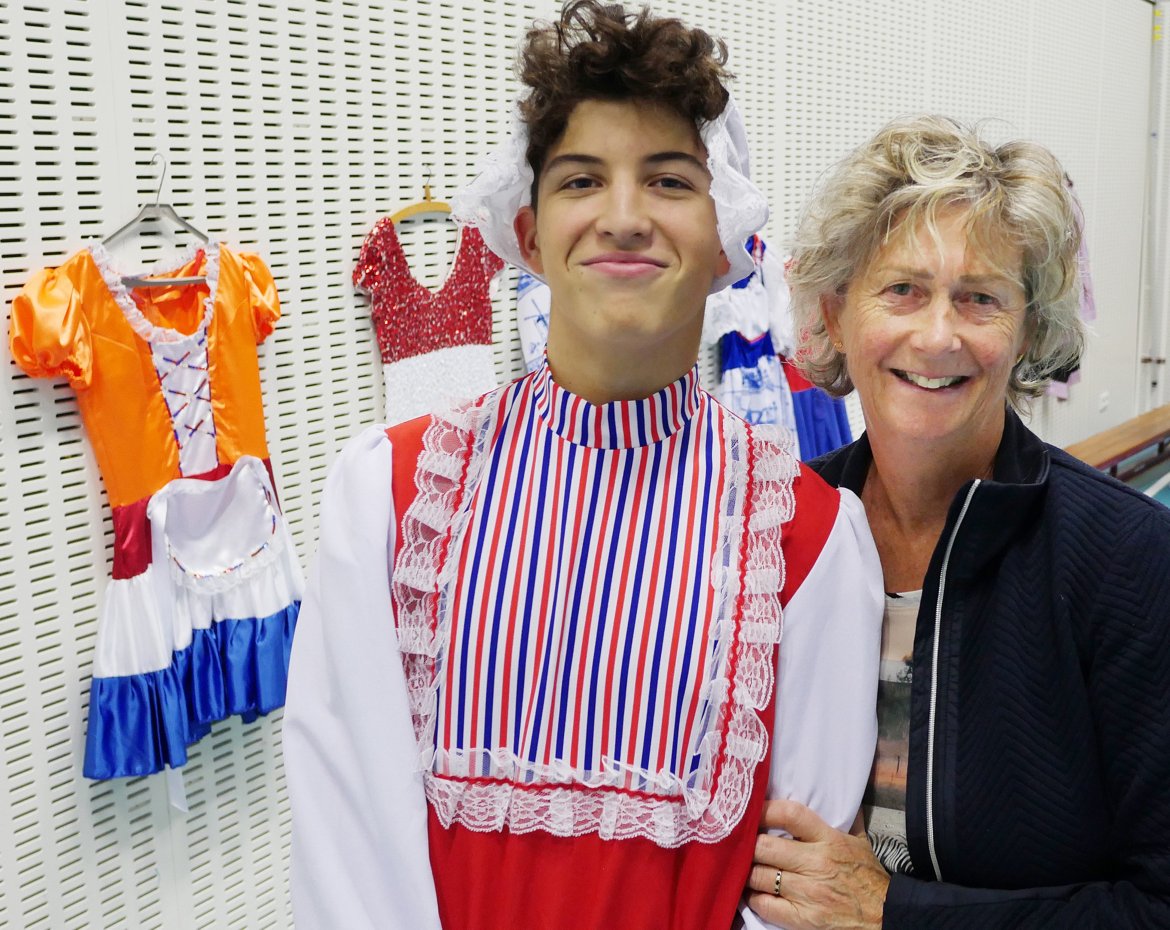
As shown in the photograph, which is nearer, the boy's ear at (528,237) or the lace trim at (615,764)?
the lace trim at (615,764)

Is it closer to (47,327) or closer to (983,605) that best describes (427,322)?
(47,327)

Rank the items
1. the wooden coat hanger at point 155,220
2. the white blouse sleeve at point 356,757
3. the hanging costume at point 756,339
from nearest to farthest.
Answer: the white blouse sleeve at point 356,757 → the wooden coat hanger at point 155,220 → the hanging costume at point 756,339

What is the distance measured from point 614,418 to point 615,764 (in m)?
0.42

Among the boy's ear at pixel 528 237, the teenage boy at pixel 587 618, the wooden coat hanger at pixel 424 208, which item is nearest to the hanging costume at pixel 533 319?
the wooden coat hanger at pixel 424 208

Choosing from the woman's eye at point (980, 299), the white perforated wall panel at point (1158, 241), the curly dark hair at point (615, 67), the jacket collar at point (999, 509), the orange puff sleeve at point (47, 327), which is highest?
the curly dark hair at point (615, 67)

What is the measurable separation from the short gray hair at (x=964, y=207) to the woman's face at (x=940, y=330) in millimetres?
23

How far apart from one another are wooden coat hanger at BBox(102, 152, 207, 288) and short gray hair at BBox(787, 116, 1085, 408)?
1.37m

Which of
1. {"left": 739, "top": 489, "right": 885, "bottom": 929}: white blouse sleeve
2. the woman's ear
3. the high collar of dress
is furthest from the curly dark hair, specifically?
{"left": 739, "top": 489, "right": 885, "bottom": 929}: white blouse sleeve

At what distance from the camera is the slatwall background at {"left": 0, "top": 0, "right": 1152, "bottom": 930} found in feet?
7.15

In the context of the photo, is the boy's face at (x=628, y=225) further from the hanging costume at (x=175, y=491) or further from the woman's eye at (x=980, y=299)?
the hanging costume at (x=175, y=491)

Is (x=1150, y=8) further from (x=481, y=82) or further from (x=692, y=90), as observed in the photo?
(x=692, y=90)

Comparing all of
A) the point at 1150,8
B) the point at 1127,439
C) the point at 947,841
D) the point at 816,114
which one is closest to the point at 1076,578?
the point at 947,841

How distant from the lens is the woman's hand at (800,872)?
1.32m

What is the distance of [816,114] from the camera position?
15.5 feet
